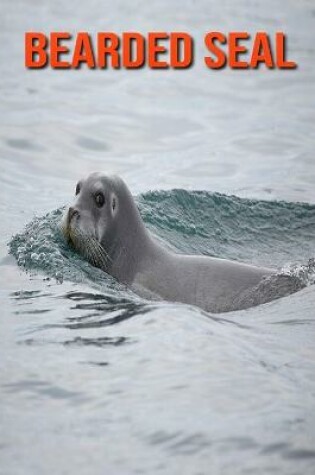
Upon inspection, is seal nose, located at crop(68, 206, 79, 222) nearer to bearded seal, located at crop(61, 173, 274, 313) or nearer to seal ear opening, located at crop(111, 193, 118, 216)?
bearded seal, located at crop(61, 173, 274, 313)

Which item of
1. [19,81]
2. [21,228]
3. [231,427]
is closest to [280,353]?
[231,427]

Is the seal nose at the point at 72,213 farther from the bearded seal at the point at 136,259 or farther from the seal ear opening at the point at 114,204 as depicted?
the seal ear opening at the point at 114,204

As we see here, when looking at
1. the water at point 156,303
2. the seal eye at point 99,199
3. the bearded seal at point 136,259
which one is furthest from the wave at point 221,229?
the seal eye at point 99,199

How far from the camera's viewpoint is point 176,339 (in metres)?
6.75

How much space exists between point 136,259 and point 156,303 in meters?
1.62

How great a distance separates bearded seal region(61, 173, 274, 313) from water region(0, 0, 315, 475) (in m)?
0.24

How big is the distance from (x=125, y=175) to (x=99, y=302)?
7.89 meters

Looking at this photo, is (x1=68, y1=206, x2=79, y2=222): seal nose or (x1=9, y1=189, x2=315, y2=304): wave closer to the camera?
(x1=68, y1=206, x2=79, y2=222): seal nose

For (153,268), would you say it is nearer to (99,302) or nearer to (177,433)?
(99,302)

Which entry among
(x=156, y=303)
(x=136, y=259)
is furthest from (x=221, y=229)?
(x=156, y=303)

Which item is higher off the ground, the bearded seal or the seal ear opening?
the seal ear opening

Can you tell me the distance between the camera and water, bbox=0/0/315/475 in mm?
5227

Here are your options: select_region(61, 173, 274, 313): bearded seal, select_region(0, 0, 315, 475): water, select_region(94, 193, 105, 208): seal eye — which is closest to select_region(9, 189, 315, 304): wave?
select_region(0, 0, 315, 475): water

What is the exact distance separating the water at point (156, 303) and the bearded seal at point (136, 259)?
0.24 m
